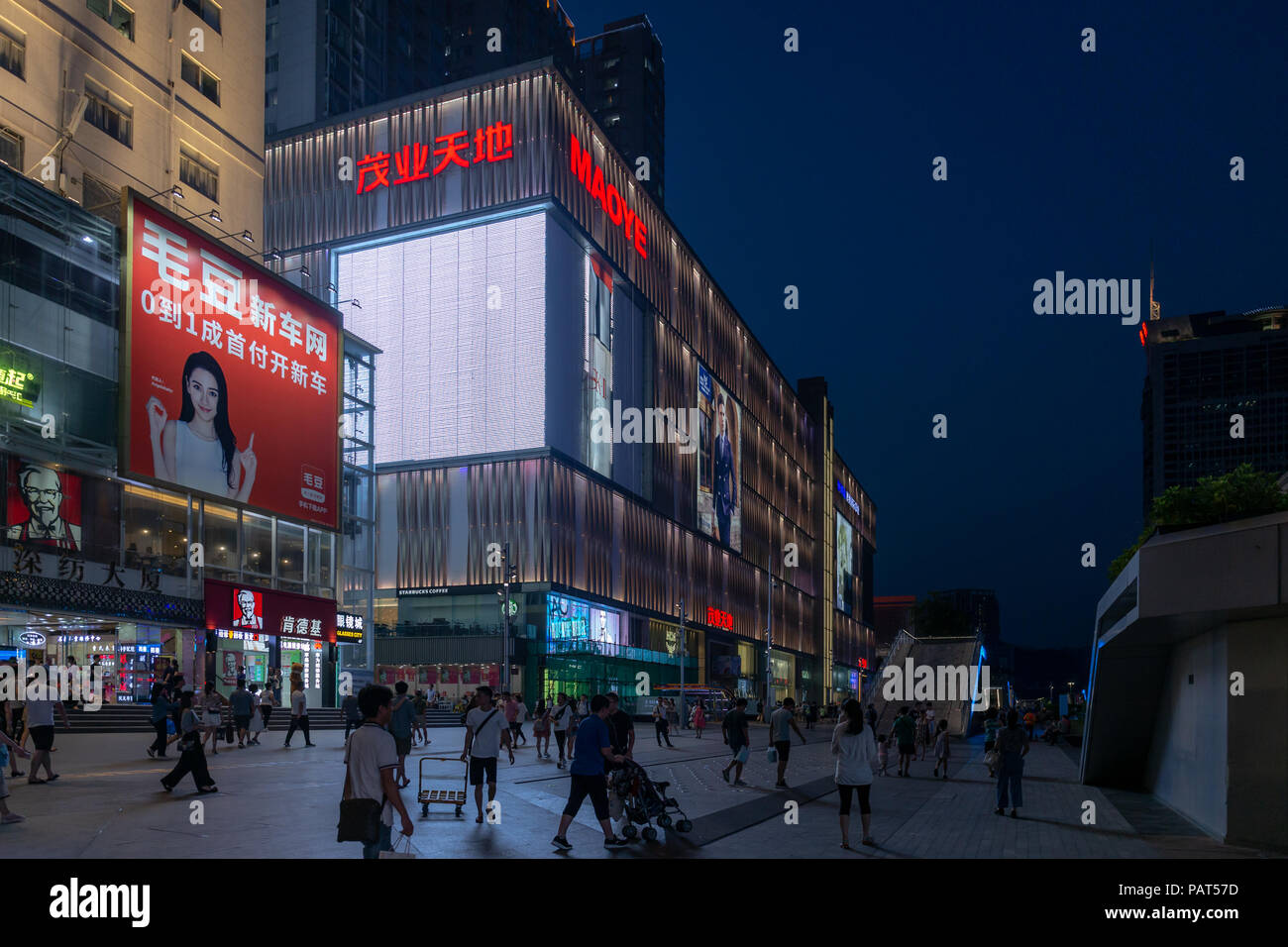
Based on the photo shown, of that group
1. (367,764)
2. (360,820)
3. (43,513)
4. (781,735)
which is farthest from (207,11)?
(360,820)

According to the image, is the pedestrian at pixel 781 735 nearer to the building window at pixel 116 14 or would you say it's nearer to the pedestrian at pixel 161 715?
the pedestrian at pixel 161 715

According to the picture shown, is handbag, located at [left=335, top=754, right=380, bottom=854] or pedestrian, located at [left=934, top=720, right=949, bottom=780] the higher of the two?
handbag, located at [left=335, top=754, right=380, bottom=854]

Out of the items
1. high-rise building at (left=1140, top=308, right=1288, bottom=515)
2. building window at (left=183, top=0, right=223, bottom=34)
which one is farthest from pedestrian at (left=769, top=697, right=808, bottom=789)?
high-rise building at (left=1140, top=308, right=1288, bottom=515)

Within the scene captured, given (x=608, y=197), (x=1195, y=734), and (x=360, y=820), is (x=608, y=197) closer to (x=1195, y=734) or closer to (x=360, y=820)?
(x=1195, y=734)

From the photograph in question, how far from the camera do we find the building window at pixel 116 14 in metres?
40.9

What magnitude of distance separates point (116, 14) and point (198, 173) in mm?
6545

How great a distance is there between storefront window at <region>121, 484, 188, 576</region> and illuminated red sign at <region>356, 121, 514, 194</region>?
104 feet

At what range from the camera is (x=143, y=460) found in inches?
1398

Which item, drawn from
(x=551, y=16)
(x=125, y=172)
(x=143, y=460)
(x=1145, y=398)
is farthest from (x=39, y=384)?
(x=1145, y=398)

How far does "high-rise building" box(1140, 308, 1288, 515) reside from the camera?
166m

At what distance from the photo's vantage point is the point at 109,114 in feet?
134

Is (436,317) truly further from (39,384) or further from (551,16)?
(551,16)

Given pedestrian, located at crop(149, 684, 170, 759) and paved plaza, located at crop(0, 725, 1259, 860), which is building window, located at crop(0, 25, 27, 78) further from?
pedestrian, located at crop(149, 684, 170, 759)
